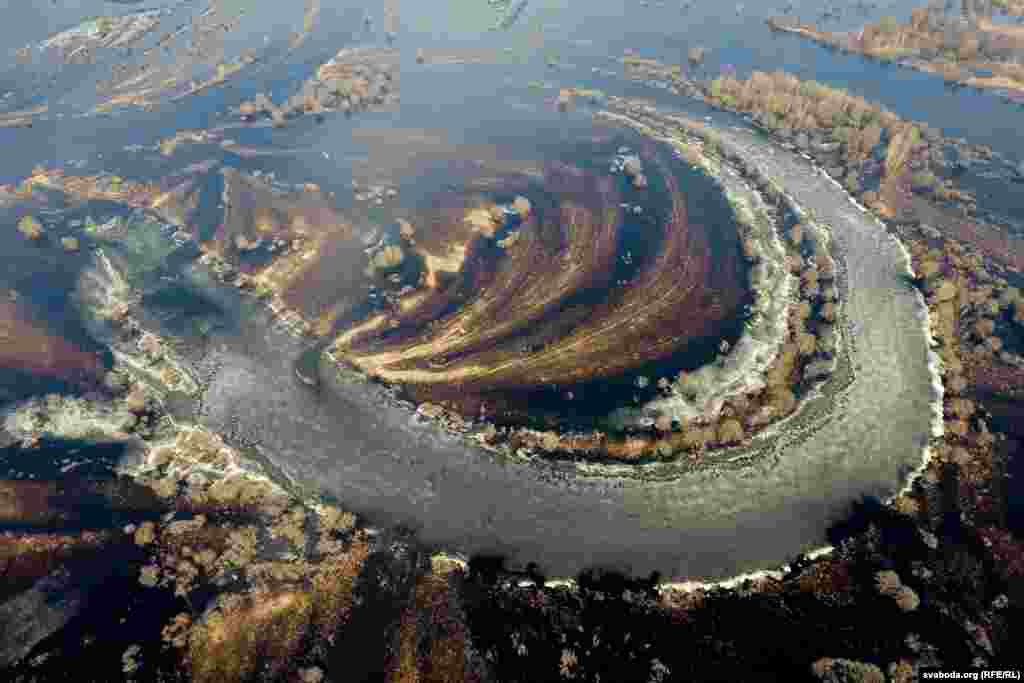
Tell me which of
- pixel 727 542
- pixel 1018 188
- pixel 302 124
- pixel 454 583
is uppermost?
pixel 1018 188

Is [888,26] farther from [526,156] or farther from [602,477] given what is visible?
[602,477]

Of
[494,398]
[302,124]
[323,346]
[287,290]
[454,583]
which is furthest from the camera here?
[302,124]

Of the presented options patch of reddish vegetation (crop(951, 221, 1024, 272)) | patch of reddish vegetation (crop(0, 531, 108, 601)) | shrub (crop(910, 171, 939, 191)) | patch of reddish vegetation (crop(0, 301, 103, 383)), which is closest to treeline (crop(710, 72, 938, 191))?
shrub (crop(910, 171, 939, 191))

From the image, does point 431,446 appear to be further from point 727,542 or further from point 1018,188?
point 1018,188

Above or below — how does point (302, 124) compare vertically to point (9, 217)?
above

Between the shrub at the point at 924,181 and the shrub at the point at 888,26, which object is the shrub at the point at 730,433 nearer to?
the shrub at the point at 924,181

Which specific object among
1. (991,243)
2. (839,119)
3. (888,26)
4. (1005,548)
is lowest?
(1005,548)

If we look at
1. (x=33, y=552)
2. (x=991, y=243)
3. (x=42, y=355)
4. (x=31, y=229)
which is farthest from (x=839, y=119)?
(x=31, y=229)

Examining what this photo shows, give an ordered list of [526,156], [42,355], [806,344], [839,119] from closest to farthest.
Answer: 1. [806,344]
2. [42,355]
3. [526,156]
4. [839,119]

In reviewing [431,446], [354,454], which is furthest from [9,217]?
[431,446]
